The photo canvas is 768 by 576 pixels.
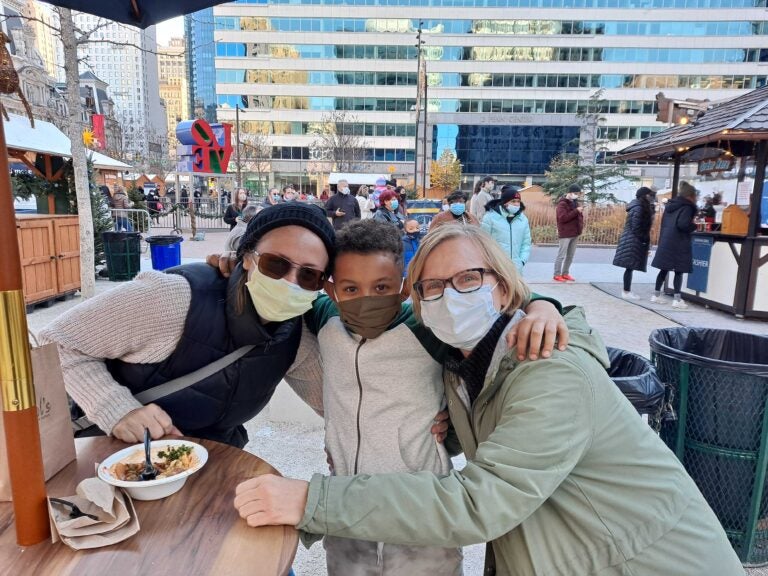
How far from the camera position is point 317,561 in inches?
115

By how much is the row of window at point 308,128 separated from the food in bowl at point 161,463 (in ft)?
196

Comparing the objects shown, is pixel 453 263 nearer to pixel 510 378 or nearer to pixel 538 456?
pixel 510 378

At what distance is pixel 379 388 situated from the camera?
192cm

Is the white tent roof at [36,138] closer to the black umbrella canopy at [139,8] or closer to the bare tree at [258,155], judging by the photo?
the black umbrella canopy at [139,8]

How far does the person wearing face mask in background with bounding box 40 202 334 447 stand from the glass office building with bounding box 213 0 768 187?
192 feet

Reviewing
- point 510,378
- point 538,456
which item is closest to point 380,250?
point 510,378

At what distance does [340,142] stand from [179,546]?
5451cm

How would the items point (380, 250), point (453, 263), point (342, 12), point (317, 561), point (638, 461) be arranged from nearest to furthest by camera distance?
point (638, 461) < point (453, 263) < point (380, 250) < point (317, 561) < point (342, 12)

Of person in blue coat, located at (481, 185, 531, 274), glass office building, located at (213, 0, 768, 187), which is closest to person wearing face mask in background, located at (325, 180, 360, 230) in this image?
person in blue coat, located at (481, 185, 531, 274)

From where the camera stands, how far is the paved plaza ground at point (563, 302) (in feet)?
12.7

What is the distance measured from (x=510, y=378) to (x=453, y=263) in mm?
451

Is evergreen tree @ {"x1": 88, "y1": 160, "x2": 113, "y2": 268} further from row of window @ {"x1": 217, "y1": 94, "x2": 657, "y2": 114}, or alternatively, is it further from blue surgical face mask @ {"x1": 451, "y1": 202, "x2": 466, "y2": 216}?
row of window @ {"x1": 217, "y1": 94, "x2": 657, "y2": 114}

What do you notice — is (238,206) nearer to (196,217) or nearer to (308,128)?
(196,217)

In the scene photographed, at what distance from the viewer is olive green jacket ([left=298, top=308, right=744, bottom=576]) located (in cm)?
130
